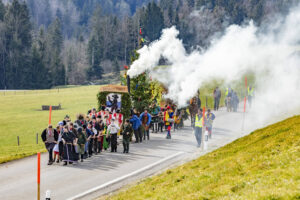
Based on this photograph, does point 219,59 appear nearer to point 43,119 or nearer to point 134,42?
point 43,119

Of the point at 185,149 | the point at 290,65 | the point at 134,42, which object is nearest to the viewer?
the point at 185,149

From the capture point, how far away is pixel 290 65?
70.8m

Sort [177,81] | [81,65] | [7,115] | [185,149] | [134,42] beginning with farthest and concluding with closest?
[134,42], [81,65], [7,115], [177,81], [185,149]

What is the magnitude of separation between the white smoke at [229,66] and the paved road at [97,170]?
17.0ft

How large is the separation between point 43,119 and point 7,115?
271 inches

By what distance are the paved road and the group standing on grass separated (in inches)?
19.6

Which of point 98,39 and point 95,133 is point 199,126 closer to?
point 95,133

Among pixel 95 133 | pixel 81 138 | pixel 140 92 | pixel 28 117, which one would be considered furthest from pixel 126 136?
pixel 28 117

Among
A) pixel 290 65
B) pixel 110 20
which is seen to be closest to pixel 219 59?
pixel 290 65

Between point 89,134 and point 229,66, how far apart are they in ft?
108

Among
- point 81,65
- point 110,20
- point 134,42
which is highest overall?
point 110,20

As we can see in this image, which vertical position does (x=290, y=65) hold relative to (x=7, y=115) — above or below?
above

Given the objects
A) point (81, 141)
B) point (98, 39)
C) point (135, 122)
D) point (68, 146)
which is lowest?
point (68, 146)

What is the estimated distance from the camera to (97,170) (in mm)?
16094
